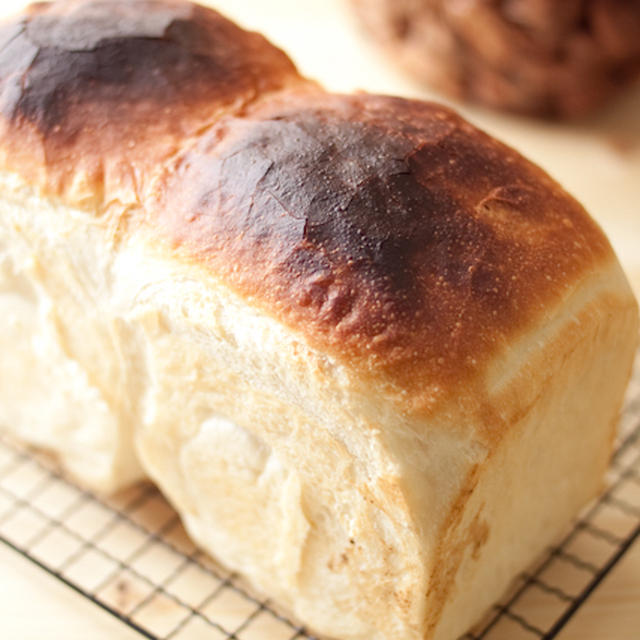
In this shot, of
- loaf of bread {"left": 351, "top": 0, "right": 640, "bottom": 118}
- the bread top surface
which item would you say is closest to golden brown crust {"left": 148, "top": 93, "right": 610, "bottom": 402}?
the bread top surface

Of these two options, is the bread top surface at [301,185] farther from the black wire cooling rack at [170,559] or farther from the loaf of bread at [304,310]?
the black wire cooling rack at [170,559]

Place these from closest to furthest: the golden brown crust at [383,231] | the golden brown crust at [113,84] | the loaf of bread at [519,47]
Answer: the golden brown crust at [383,231] → the golden brown crust at [113,84] → the loaf of bread at [519,47]

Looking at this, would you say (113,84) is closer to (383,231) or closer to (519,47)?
(383,231)

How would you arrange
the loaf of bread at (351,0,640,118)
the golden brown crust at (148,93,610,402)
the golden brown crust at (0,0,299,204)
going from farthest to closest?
the loaf of bread at (351,0,640,118) < the golden brown crust at (0,0,299,204) < the golden brown crust at (148,93,610,402)

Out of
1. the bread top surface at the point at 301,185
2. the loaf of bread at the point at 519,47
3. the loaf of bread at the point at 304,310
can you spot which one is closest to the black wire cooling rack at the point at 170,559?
the loaf of bread at the point at 304,310

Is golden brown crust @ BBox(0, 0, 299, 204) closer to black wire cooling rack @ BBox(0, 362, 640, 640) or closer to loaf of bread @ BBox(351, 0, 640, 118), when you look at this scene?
black wire cooling rack @ BBox(0, 362, 640, 640)

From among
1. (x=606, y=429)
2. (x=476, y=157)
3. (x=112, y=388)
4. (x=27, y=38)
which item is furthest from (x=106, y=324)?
(x=606, y=429)

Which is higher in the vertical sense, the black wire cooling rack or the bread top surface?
the bread top surface

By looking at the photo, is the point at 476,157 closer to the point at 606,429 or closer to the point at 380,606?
the point at 606,429
